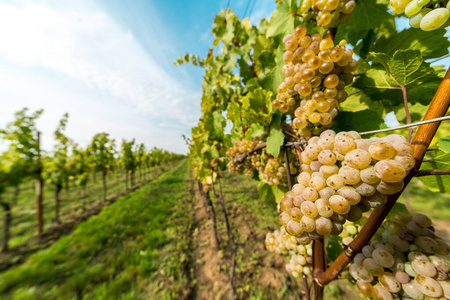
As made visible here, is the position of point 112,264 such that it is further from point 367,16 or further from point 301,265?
point 367,16

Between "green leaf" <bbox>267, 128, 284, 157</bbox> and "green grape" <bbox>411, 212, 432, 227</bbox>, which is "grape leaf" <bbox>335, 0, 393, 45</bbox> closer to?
"green leaf" <bbox>267, 128, 284, 157</bbox>

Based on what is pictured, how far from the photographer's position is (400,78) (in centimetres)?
79

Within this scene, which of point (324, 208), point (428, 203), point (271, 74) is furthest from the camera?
point (428, 203)

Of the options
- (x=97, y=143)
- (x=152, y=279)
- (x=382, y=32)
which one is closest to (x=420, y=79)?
(x=382, y=32)

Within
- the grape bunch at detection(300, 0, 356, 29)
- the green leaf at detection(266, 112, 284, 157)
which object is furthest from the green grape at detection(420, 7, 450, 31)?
the green leaf at detection(266, 112, 284, 157)

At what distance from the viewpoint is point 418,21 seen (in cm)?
63

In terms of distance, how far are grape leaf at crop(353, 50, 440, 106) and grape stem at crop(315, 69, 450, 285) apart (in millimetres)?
167

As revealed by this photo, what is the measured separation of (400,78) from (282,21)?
806mm

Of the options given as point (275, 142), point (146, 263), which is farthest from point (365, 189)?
point (146, 263)

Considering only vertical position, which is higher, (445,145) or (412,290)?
(445,145)

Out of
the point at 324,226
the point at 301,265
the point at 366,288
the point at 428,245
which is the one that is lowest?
the point at 301,265

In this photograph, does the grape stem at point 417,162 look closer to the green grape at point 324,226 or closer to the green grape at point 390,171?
the green grape at point 390,171

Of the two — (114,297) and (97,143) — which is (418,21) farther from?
(97,143)

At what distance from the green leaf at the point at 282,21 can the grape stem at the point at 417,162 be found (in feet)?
2.91
